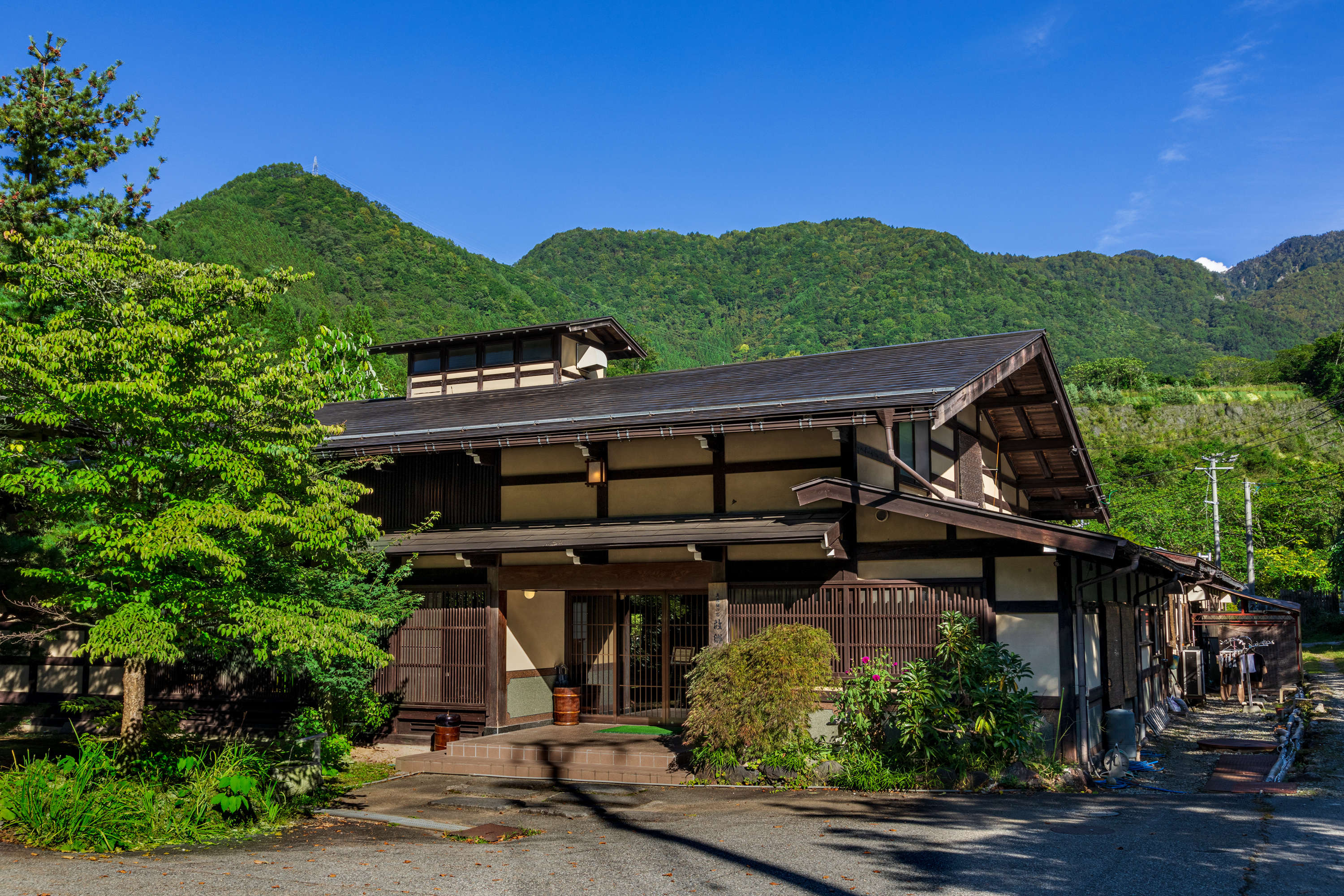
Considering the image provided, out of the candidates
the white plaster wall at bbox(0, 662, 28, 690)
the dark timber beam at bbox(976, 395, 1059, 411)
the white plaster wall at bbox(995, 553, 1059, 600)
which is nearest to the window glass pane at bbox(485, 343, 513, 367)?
the white plaster wall at bbox(0, 662, 28, 690)

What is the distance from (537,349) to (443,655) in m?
17.2

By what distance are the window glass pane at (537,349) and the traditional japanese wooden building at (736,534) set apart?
12.3 metres

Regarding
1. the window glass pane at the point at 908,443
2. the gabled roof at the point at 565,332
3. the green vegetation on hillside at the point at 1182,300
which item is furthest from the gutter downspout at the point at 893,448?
the green vegetation on hillside at the point at 1182,300

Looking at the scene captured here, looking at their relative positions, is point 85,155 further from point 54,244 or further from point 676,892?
point 676,892

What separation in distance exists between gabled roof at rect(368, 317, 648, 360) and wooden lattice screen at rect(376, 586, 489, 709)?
50.3 feet

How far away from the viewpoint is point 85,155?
49.0ft

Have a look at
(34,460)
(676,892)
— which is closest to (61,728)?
(34,460)

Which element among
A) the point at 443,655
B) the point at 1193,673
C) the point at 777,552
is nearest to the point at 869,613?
the point at 777,552

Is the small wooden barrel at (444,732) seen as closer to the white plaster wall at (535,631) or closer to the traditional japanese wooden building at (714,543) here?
the traditional japanese wooden building at (714,543)

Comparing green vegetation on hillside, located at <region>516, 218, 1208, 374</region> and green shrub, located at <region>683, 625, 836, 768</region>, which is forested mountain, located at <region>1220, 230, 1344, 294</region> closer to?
green vegetation on hillside, located at <region>516, 218, 1208, 374</region>

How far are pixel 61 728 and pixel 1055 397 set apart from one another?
1681 centimetres

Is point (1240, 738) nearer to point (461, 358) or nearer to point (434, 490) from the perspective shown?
point (434, 490)

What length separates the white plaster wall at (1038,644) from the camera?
1122 cm

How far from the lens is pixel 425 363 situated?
32.3 m
